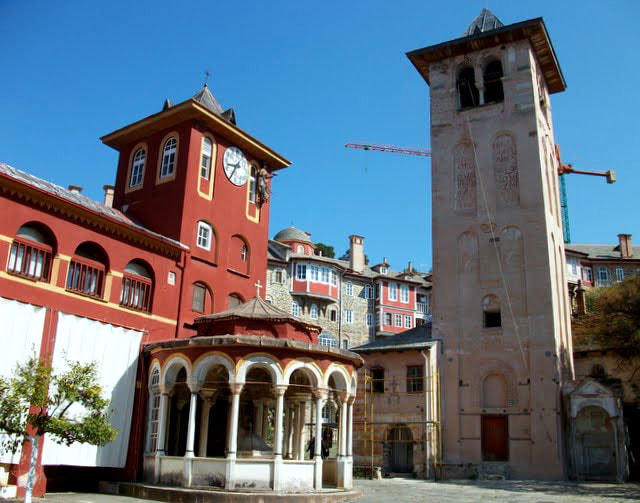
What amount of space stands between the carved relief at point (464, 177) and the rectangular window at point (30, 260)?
930 inches

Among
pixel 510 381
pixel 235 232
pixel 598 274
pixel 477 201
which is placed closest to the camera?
pixel 235 232

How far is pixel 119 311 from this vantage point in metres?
23.3

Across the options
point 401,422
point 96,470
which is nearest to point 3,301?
point 96,470

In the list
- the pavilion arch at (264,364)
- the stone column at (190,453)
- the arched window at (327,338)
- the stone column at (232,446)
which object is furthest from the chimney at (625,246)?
the stone column at (190,453)

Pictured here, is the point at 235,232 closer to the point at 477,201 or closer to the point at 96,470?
the point at 96,470

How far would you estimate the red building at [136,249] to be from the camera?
20.3 meters

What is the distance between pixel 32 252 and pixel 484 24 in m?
32.6

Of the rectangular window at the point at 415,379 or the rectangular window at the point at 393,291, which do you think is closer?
the rectangular window at the point at 415,379

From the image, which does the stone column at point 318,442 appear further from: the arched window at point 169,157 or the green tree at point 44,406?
the arched window at point 169,157

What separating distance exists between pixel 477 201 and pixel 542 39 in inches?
409

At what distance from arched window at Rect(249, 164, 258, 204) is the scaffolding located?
10.8m

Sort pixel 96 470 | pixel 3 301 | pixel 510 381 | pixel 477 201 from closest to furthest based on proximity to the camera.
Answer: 1. pixel 3 301
2. pixel 96 470
3. pixel 510 381
4. pixel 477 201

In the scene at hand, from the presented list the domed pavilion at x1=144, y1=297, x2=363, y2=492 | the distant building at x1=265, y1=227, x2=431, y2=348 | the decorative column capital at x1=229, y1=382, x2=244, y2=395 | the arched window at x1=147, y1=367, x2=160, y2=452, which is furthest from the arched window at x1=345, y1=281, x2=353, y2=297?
the decorative column capital at x1=229, y1=382, x2=244, y2=395

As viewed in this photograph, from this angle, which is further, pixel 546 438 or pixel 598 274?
pixel 598 274
